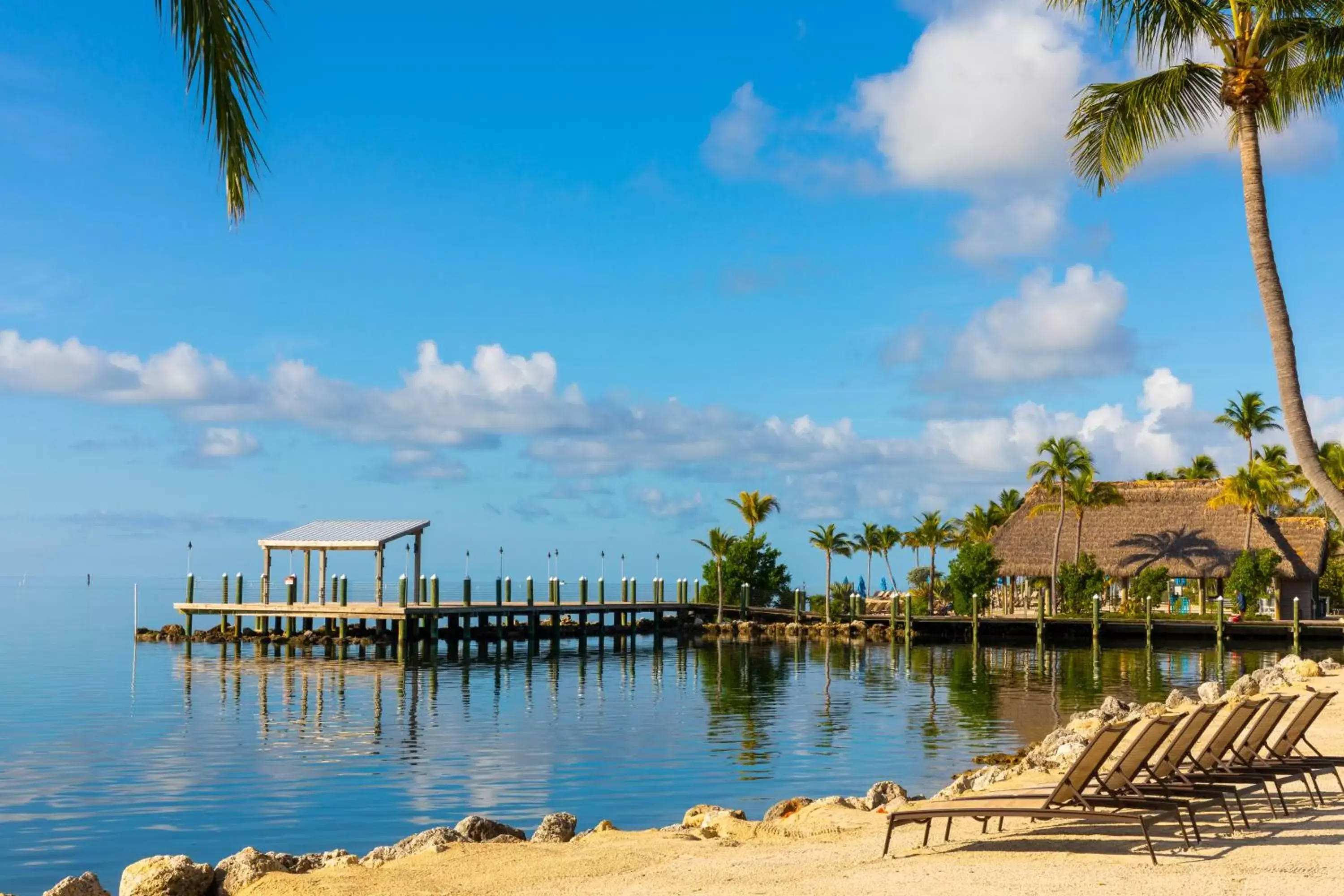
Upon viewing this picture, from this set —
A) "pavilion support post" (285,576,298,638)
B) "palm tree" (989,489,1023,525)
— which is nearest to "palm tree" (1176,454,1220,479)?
"palm tree" (989,489,1023,525)

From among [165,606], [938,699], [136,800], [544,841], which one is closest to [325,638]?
[938,699]

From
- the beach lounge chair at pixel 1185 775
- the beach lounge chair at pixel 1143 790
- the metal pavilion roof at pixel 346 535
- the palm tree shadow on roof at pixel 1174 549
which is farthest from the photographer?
the palm tree shadow on roof at pixel 1174 549

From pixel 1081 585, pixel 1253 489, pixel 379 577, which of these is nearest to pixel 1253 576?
pixel 1253 489

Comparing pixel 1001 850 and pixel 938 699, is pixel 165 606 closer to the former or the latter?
pixel 938 699

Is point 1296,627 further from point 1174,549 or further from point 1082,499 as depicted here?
point 1082,499

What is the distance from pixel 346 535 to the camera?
4722cm

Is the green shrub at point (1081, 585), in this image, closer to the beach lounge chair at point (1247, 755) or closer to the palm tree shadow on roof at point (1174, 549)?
the palm tree shadow on roof at point (1174, 549)

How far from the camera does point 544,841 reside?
12.7 metres

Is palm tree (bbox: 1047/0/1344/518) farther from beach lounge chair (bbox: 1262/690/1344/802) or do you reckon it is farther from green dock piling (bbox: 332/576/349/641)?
green dock piling (bbox: 332/576/349/641)

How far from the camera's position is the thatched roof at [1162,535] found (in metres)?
57.2

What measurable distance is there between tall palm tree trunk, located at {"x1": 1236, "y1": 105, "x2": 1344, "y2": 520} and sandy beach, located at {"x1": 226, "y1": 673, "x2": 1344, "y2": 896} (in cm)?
332

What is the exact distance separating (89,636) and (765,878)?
58.4m

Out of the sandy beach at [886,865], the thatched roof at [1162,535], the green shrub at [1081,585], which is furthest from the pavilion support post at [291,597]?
the sandy beach at [886,865]

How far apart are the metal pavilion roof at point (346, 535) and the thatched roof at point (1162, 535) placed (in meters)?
29.6
